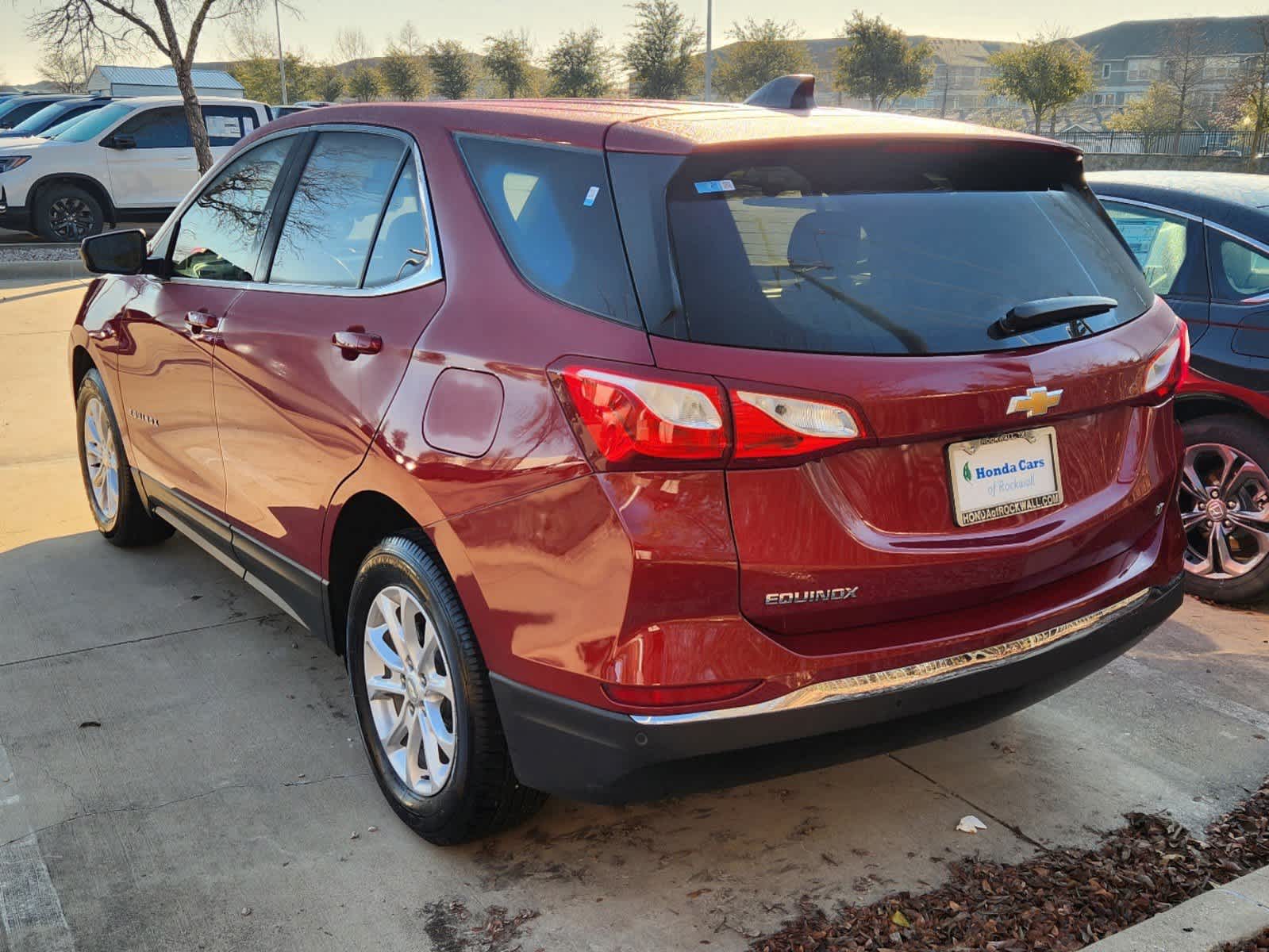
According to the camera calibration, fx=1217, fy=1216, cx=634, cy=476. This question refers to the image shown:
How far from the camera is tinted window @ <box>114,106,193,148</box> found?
17125mm

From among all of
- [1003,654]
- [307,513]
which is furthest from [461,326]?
[1003,654]

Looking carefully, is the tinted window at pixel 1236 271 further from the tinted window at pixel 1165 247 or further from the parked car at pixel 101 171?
the parked car at pixel 101 171

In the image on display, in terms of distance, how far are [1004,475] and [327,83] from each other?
82.3 m

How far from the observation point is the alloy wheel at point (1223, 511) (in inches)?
183

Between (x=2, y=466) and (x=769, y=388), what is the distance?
5.66 m

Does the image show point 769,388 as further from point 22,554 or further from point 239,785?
point 22,554

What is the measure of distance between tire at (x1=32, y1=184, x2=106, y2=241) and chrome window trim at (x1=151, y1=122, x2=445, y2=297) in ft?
46.3

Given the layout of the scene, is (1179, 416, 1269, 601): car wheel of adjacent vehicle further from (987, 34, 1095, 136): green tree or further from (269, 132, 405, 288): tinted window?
(987, 34, 1095, 136): green tree

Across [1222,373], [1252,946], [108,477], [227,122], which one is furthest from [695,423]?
[227,122]

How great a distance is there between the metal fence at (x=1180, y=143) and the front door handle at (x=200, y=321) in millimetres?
50087

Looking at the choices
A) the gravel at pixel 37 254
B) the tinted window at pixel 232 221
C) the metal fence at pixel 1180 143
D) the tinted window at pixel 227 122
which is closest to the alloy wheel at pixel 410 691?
the tinted window at pixel 232 221

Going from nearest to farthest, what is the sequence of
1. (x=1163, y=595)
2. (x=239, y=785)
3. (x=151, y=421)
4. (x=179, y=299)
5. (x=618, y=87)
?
(x=1163, y=595) < (x=239, y=785) < (x=179, y=299) < (x=151, y=421) < (x=618, y=87)

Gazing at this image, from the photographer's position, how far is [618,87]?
69.9m

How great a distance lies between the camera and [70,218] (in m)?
16.9
